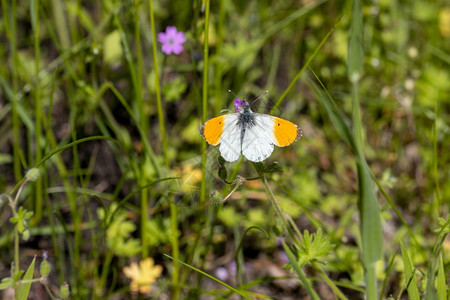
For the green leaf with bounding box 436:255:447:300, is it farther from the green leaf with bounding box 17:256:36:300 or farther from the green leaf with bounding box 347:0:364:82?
the green leaf with bounding box 17:256:36:300

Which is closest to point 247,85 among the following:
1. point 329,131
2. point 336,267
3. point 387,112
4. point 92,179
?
point 329,131

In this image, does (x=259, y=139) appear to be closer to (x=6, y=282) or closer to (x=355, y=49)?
(x=355, y=49)

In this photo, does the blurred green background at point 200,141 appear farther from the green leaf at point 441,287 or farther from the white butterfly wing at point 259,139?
the green leaf at point 441,287

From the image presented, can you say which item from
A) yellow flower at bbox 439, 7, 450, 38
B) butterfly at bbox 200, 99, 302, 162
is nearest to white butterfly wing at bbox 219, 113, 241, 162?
butterfly at bbox 200, 99, 302, 162

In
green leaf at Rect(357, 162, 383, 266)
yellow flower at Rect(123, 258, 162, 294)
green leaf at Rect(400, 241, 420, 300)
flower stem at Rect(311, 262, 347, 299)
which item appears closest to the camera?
green leaf at Rect(357, 162, 383, 266)

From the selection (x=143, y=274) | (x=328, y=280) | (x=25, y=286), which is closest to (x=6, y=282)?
(x=25, y=286)

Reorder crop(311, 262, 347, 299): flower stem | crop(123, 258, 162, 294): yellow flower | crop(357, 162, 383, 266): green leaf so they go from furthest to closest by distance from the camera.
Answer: crop(123, 258, 162, 294): yellow flower → crop(311, 262, 347, 299): flower stem → crop(357, 162, 383, 266): green leaf

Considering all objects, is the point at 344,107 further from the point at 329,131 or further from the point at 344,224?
the point at 344,224
